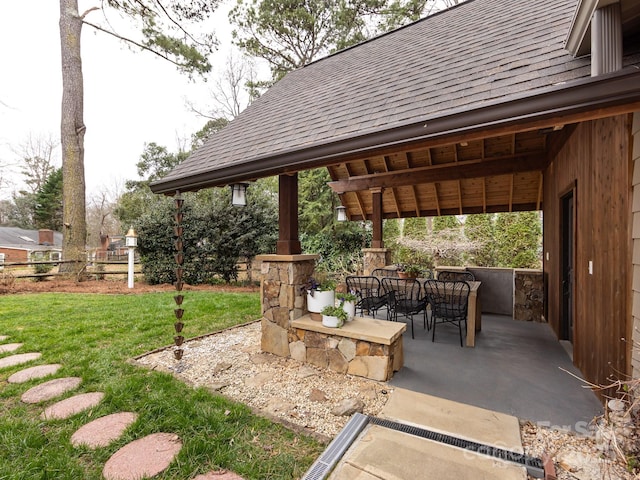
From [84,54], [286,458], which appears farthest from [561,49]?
[84,54]

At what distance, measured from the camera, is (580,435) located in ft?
6.57

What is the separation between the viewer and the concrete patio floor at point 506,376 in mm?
2326

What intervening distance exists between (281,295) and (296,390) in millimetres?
1057

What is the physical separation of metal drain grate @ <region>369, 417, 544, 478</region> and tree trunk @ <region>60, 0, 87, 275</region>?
10.1 meters

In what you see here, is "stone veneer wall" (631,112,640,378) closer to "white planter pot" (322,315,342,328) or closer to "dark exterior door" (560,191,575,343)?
"white planter pot" (322,315,342,328)

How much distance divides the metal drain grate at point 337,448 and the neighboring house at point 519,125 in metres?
1.66

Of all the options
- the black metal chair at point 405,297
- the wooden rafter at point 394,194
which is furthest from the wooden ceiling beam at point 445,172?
the black metal chair at point 405,297

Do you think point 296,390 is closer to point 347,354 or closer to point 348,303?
point 347,354

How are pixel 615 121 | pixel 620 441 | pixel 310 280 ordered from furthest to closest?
pixel 310 280, pixel 615 121, pixel 620 441

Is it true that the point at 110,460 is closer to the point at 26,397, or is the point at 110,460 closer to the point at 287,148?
the point at 26,397

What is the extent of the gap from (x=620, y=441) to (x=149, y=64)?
12.5 m

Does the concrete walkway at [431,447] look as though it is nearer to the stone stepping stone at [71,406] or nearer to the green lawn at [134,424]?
the green lawn at [134,424]

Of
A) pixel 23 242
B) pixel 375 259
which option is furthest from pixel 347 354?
pixel 23 242

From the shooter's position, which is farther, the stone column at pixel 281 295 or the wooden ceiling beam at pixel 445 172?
the wooden ceiling beam at pixel 445 172
